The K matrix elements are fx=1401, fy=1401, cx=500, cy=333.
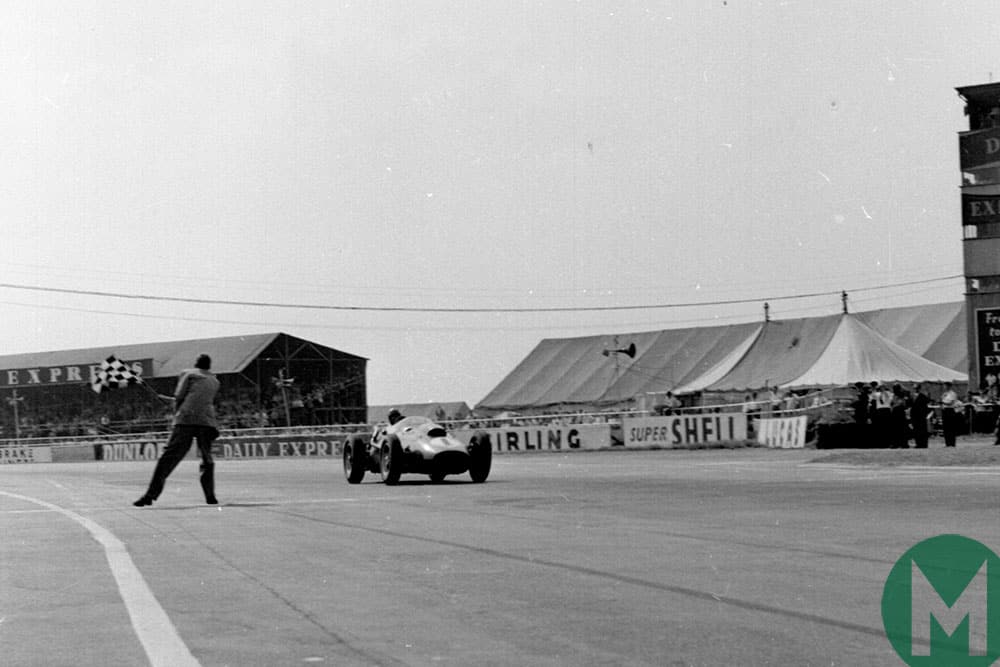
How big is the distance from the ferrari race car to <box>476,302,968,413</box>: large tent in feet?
93.2

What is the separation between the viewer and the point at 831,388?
146ft

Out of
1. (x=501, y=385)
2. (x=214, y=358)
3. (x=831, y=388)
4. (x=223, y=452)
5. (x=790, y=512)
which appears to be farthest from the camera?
(x=214, y=358)

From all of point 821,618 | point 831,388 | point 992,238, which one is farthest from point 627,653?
point 992,238

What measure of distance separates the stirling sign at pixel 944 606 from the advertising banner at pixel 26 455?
191 feet

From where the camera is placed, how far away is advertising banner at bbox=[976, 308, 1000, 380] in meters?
44.0

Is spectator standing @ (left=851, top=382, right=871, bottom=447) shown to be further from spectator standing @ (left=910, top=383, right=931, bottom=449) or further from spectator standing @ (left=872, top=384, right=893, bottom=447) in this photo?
spectator standing @ (left=910, top=383, right=931, bottom=449)

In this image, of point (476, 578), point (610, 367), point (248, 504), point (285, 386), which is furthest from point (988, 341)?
point (285, 386)

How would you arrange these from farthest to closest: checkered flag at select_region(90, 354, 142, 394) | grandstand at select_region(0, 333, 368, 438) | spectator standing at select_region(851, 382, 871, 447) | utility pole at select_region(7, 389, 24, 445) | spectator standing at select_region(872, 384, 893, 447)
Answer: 1. utility pole at select_region(7, 389, 24, 445)
2. grandstand at select_region(0, 333, 368, 438)
3. spectator standing at select_region(851, 382, 871, 447)
4. spectator standing at select_region(872, 384, 893, 447)
5. checkered flag at select_region(90, 354, 142, 394)

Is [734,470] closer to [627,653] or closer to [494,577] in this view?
[494,577]

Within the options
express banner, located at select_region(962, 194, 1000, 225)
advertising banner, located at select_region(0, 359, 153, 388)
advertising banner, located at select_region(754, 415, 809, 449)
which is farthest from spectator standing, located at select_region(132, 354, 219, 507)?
advertising banner, located at select_region(0, 359, 153, 388)

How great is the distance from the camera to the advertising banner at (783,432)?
36.1 metres

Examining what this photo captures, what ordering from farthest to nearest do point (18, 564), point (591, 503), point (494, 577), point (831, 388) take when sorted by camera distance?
point (831, 388), point (591, 503), point (18, 564), point (494, 577)

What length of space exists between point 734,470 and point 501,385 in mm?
47767

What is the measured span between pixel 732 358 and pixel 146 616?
48.5 m
